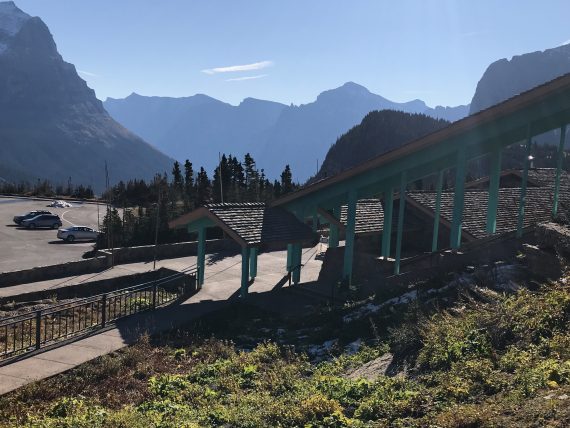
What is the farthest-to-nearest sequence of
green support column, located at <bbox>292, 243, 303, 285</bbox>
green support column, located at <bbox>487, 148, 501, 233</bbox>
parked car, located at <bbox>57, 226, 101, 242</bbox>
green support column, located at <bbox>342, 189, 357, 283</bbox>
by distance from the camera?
parked car, located at <bbox>57, 226, 101, 242</bbox>
green support column, located at <bbox>292, 243, 303, 285</bbox>
green support column, located at <bbox>487, 148, 501, 233</bbox>
green support column, located at <bbox>342, 189, 357, 283</bbox>

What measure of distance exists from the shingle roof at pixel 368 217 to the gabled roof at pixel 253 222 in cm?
395

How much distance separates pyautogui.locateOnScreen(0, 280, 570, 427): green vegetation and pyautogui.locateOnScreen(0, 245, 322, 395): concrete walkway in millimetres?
649

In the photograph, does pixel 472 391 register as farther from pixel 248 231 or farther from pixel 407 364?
pixel 248 231

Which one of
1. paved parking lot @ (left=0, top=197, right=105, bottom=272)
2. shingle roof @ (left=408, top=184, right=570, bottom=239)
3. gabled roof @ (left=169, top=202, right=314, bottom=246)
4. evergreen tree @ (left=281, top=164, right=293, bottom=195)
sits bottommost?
paved parking lot @ (left=0, top=197, right=105, bottom=272)

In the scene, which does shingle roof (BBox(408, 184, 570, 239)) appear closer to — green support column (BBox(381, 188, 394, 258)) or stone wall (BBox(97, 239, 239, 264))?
green support column (BBox(381, 188, 394, 258))

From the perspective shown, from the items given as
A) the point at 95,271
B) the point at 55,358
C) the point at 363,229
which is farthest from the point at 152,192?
the point at 55,358

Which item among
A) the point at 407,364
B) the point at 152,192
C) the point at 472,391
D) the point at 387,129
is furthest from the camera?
the point at 387,129

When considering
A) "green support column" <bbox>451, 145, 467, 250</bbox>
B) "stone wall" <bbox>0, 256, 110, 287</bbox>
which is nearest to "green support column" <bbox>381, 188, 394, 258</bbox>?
"green support column" <bbox>451, 145, 467, 250</bbox>

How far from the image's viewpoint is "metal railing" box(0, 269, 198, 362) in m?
10.6

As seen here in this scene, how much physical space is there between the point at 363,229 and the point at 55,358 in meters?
13.7

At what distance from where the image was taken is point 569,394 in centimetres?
507

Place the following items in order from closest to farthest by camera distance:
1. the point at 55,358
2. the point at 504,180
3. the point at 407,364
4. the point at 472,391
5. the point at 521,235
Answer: the point at 472,391
the point at 407,364
the point at 55,358
the point at 521,235
the point at 504,180

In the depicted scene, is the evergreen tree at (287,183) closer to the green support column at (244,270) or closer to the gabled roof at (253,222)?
the gabled roof at (253,222)

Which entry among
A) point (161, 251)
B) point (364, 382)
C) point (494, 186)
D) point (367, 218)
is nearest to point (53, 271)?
point (161, 251)
